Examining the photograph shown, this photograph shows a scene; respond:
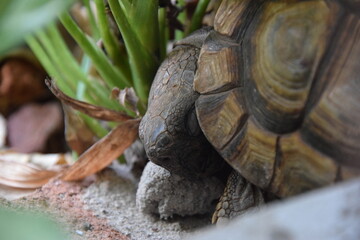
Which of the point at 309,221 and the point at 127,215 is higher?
the point at 309,221

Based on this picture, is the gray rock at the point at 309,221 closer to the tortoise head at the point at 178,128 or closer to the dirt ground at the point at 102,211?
the tortoise head at the point at 178,128

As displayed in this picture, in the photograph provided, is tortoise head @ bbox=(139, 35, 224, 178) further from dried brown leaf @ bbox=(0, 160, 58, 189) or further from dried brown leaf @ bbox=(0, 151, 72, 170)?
dried brown leaf @ bbox=(0, 151, 72, 170)

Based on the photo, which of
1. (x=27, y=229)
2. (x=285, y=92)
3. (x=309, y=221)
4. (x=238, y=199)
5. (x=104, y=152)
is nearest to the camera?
(x=27, y=229)

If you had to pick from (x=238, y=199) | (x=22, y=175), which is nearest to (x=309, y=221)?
(x=238, y=199)

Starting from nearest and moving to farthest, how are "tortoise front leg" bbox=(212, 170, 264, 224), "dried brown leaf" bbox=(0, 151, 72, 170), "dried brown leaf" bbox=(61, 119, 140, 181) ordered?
1. "tortoise front leg" bbox=(212, 170, 264, 224)
2. "dried brown leaf" bbox=(61, 119, 140, 181)
3. "dried brown leaf" bbox=(0, 151, 72, 170)

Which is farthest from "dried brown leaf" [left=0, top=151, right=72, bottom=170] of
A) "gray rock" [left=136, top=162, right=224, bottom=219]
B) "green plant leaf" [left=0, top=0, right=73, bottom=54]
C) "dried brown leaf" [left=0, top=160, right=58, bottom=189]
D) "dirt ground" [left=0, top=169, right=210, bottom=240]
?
"green plant leaf" [left=0, top=0, right=73, bottom=54]

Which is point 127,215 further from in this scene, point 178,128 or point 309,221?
point 309,221
